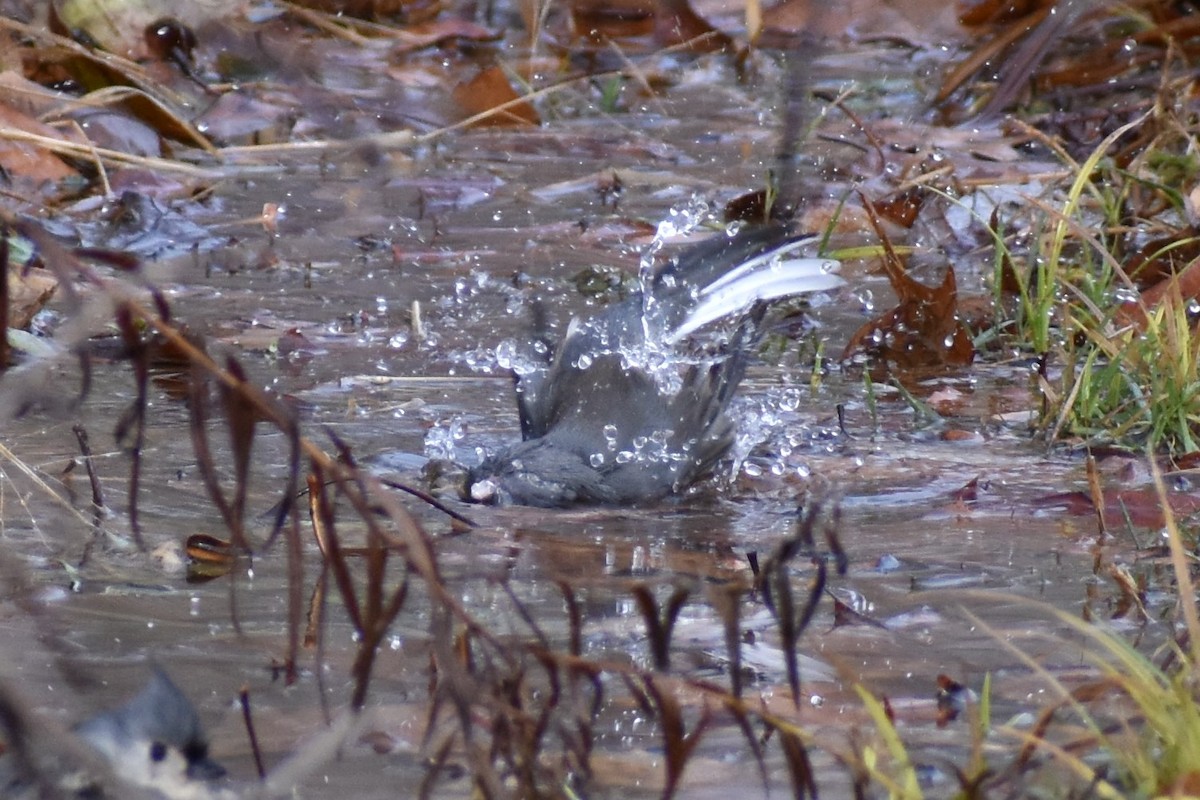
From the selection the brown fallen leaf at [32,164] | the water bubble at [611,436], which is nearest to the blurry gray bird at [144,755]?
the water bubble at [611,436]

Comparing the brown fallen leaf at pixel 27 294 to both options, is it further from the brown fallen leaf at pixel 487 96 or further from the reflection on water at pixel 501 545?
the brown fallen leaf at pixel 487 96

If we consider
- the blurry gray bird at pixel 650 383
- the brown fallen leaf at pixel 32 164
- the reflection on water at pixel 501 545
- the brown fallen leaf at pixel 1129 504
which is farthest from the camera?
the brown fallen leaf at pixel 32 164

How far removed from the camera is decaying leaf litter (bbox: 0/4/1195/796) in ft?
6.13

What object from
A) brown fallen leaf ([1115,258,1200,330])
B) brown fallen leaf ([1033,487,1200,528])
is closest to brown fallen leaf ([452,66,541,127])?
brown fallen leaf ([1115,258,1200,330])

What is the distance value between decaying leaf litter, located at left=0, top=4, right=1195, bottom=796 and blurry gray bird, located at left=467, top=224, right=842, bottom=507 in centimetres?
13

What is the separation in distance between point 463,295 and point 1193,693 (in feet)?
11.8

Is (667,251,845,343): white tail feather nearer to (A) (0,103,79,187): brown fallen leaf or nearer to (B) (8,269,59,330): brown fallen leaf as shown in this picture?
(B) (8,269,59,330): brown fallen leaf

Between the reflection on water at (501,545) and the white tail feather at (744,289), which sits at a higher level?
the white tail feather at (744,289)

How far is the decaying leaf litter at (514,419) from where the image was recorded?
1869 mm

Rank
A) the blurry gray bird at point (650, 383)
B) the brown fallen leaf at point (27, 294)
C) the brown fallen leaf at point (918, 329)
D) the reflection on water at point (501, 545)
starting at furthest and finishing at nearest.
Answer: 1. the brown fallen leaf at point (918, 329)
2. the brown fallen leaf at point (27, 294)
3. the blurry gray bird at point (650, 383)
4. the reflection on water at point (501, 545)

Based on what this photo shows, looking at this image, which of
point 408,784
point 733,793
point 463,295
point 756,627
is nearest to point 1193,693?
point 733,793

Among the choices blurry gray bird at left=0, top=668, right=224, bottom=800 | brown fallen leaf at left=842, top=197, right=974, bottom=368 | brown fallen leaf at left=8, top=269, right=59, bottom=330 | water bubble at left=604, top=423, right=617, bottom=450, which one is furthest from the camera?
brown fallen leaf at left=842, top=197, right=974, bottom=368

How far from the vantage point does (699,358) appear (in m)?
4.67

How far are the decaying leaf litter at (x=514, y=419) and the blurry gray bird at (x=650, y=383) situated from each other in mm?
126
